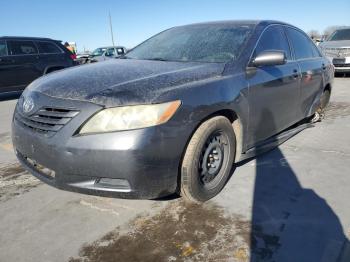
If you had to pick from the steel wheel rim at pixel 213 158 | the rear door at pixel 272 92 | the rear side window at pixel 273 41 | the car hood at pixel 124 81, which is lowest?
the steel wheel rim at pixel 213 158

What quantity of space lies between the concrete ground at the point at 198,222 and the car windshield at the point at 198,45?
4.11 feet

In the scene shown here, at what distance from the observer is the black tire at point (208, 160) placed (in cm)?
264

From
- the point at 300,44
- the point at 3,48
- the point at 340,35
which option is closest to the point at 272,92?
the point at 300,44

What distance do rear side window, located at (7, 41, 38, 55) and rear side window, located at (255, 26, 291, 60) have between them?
794 centimetres

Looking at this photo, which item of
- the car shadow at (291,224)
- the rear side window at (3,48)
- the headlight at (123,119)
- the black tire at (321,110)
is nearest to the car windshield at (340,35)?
the black tire at (321,110)

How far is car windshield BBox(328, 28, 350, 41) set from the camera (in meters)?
12.5

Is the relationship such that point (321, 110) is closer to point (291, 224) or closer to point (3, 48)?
point (291, 224)

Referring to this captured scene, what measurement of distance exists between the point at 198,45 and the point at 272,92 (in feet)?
3.00

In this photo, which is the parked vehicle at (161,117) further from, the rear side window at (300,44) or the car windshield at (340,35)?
the car windshield at (340,35)

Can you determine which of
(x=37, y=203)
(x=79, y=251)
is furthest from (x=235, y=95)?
(x=37, y=203)

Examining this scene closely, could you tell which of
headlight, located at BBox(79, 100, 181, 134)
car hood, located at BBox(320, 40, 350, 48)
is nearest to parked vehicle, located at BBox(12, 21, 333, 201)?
headlight, located at BBox(79, 100, 181, 134)

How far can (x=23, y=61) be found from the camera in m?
9.62

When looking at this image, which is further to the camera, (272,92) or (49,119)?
(272,92)

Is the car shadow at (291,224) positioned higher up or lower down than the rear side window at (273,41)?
lower down
